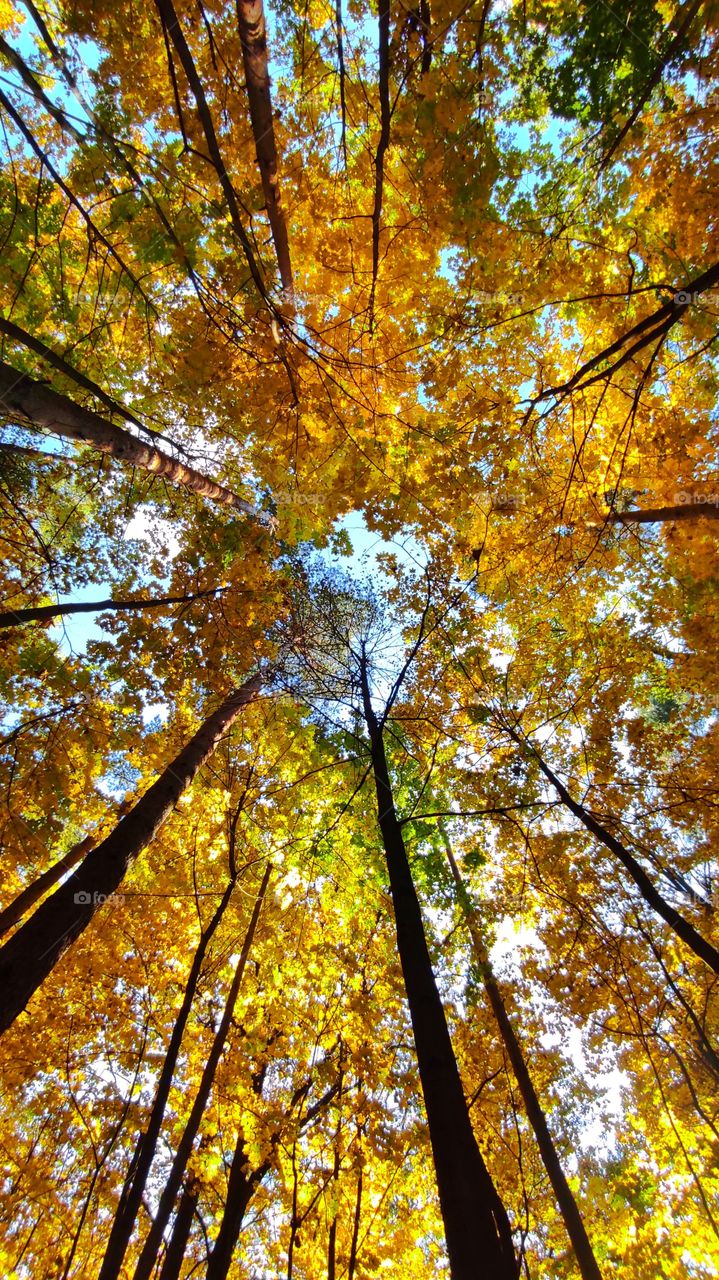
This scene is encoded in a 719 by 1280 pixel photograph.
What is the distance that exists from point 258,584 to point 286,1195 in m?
9.21

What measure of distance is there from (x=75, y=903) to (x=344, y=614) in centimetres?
659

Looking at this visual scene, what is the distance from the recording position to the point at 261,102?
4434 millimetres

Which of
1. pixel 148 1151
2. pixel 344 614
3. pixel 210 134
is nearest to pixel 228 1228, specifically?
pixel 148 1151

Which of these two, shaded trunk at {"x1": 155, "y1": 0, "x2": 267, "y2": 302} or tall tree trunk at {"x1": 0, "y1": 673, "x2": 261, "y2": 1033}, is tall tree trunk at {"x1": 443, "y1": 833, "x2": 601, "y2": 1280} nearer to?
tall tree trunk at {"x1": 0, "y1": 673, "x2": 261, "y2": 1033}

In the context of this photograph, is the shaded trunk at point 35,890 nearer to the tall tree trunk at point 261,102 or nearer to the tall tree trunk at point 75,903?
the tall tree trunk at point 75,903

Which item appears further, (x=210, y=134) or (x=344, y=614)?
(x=344, y=614)

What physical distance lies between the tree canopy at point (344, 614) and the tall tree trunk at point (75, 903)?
0.03 m

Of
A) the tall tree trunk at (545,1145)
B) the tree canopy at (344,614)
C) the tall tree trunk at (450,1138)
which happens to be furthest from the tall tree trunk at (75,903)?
the tall tree trunk at (545,1145)

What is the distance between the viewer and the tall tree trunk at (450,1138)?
8.03 feet

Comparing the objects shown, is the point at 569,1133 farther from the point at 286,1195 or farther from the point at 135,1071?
the point at 135,1071

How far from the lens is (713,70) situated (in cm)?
381

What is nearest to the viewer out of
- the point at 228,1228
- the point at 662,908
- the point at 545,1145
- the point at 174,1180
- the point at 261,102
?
the point at 174,1180

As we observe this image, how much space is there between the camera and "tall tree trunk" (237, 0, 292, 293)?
3961 millimetres

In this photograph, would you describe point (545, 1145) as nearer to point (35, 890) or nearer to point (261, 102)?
point (35, 890)
